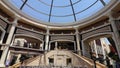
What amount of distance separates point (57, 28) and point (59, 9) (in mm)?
3663

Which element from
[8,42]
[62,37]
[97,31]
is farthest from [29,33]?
[97,31]

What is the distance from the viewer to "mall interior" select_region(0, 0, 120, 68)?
54.1 ft

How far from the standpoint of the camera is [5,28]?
1739 centimetres

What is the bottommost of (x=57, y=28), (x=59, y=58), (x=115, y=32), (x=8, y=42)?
A: (x=59, y=58)

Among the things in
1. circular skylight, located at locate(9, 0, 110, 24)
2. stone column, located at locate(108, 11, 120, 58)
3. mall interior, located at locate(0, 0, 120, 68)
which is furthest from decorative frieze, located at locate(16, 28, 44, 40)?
stone column, located at locate(108, 11, 120, 58)

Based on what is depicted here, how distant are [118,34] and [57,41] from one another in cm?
1089

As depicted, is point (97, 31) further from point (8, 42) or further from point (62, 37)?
point (8, 42)

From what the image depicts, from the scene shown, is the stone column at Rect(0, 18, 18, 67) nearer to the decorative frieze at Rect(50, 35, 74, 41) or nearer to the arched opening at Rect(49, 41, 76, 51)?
the decorative frieze at Rect(50, 35, 74, 41)

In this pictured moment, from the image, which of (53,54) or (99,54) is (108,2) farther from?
(99,54)

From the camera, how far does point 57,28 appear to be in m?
23.0

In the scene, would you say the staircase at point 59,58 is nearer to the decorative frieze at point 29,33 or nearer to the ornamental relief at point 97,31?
the ornamental relief at point 97,31

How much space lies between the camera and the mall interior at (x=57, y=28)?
649 inches

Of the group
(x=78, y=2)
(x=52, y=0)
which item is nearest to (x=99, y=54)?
(x=78, y=2)

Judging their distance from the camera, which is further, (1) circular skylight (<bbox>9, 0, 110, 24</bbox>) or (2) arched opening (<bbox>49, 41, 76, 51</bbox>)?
(2) arched opening (<bbox>49, 41, 76, 51</bbox>)
